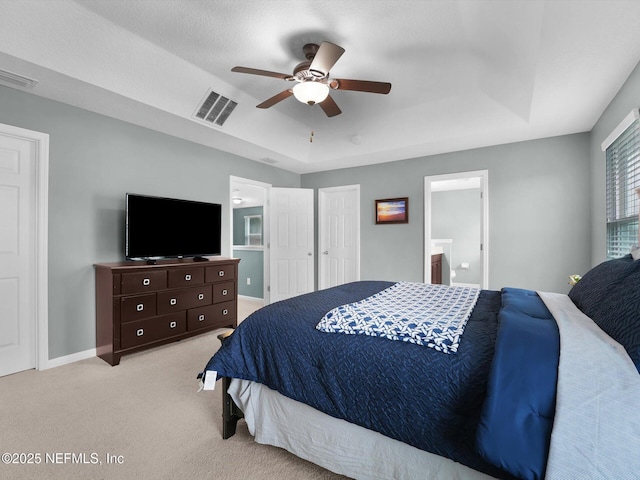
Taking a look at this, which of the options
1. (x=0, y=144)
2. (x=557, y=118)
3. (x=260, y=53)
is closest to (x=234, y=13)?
(x=260, y=53)

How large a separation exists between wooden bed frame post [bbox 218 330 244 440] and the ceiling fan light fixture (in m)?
1.90

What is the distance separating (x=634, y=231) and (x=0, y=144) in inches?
207

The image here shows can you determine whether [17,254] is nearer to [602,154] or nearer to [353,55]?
[353,55]

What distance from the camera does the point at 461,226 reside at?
7.27 metres

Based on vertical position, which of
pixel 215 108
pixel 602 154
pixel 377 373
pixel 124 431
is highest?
pixel 215 108

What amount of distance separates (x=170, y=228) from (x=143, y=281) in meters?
0.70

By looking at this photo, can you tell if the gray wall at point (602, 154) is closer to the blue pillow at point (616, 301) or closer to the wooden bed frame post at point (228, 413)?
the blue pillow at point (616, 301)

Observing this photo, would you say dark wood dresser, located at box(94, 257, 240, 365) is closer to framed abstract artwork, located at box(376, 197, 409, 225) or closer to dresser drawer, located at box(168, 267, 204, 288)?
dresser drawer, located at box(168, 267, 204, 288)

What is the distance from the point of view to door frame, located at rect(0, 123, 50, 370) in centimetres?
276

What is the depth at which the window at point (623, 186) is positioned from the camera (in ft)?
7.73

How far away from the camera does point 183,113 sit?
125 inches

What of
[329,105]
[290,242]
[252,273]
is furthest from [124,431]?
[252,273]

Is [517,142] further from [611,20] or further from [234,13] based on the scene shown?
[234,13]

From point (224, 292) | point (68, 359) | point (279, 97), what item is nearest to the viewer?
point (279, 97)
